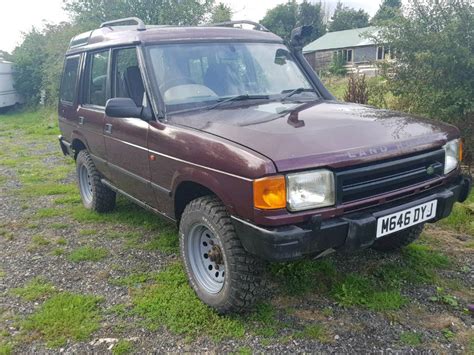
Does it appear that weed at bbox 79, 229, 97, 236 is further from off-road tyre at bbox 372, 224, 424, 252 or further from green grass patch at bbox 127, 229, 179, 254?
off-road tyre at bbox 372, 224, 424, 252

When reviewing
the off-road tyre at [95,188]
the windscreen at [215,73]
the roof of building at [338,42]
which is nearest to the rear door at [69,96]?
the off-road tyre at [95,188]

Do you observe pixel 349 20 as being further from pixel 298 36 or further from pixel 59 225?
pixel 59 225

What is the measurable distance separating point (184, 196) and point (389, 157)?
151cm

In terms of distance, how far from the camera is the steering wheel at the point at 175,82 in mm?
3453

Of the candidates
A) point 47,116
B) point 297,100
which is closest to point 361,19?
point 47,116

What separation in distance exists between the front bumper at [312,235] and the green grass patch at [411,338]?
0.68 m

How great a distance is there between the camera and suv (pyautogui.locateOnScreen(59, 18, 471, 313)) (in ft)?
8.00

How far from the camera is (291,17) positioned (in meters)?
52.9

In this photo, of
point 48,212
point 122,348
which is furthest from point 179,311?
point 48,212

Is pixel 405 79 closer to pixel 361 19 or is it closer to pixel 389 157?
pixel 389 157

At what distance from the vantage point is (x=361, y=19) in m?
57.0

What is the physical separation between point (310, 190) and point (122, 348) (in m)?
1.57

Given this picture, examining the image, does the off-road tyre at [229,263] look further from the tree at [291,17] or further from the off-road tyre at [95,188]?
the tree at [291,17]

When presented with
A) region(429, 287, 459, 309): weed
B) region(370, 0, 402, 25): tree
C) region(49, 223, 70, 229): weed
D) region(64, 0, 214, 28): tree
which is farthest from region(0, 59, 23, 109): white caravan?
region(429, 287, 459, 309): weed
